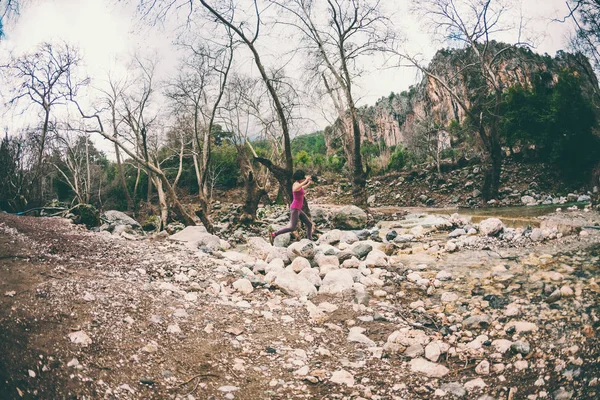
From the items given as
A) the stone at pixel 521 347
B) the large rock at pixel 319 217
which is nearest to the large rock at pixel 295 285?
the stone at pixel 521 347

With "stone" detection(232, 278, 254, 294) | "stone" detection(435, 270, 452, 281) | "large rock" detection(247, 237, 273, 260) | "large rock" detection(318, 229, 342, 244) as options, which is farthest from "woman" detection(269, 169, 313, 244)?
"stone" detection(435, 270, 452, 281)

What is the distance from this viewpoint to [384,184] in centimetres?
2333

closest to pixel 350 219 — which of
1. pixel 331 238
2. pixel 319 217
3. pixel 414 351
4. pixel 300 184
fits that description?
pixel 319 217

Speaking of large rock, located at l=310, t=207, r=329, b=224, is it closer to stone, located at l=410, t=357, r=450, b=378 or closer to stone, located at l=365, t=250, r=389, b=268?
stone, located at l=365, t=250, r=389, b=268

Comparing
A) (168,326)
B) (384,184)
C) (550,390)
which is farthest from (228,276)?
(384,184)

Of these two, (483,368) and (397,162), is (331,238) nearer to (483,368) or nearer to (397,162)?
(483,368)

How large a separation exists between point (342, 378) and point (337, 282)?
1.64m

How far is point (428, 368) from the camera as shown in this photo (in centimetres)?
219

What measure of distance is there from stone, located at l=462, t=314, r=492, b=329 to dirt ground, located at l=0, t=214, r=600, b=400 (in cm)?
22

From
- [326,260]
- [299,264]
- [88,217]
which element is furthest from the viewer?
[88,217]

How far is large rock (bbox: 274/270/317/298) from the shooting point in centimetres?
363

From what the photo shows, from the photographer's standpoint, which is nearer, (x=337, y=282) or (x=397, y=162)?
(x=337, y=282)

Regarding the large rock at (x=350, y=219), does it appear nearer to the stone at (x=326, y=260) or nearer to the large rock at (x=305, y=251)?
the large rock at (x=305, y=251)

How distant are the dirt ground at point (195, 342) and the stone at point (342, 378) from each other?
1.5 inches
